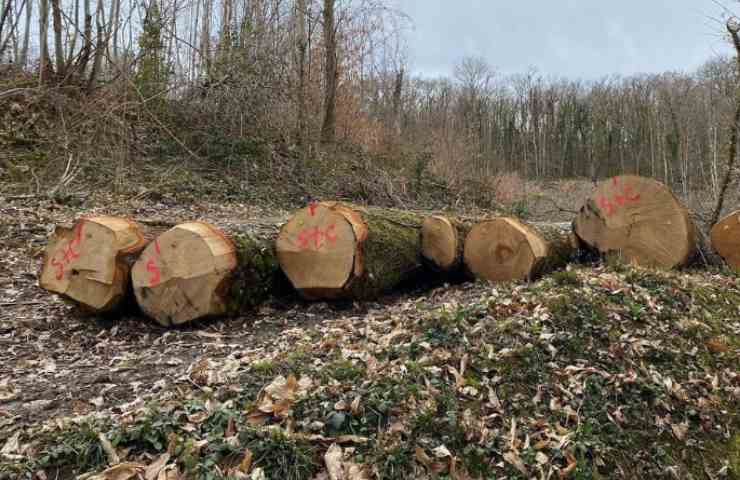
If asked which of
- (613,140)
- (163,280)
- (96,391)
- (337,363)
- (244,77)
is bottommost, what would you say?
(96,391)

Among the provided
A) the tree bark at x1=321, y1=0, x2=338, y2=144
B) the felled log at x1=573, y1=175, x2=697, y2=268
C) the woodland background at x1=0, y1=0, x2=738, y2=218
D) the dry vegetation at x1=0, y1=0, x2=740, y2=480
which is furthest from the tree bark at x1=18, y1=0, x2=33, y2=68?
the felled log at x1=573, y1=175, x2=697, y2=268

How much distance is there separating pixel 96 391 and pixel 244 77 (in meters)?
9.59

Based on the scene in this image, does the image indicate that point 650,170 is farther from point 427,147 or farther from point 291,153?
point 291,153

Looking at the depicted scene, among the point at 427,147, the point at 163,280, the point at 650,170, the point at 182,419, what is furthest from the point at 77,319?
the point at 650,170

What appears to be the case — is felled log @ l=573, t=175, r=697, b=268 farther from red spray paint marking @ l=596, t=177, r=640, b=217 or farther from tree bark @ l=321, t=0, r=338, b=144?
tree bark @ l=321, t=0, r=338, b=144

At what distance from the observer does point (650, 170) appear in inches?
1251

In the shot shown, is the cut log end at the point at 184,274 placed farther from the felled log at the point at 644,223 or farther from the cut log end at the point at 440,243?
the felled log at the point at 644,223

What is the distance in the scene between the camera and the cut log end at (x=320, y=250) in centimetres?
434

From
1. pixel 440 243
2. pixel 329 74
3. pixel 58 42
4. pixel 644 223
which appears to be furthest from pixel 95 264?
pixel 329 74

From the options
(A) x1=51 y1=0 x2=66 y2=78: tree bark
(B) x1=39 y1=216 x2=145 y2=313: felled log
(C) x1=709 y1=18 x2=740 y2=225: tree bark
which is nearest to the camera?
(B) x1=39 y1=216 x2=145 y2=313: felled log

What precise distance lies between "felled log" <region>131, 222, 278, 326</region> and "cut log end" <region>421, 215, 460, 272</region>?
70.0 inches

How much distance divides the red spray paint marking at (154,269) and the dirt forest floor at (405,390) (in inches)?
15.9

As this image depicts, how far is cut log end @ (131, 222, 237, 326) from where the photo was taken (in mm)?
4062

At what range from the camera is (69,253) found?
4.30 m
